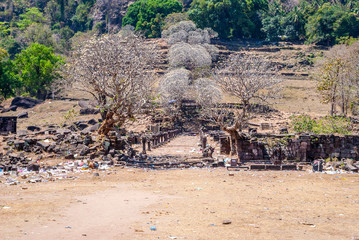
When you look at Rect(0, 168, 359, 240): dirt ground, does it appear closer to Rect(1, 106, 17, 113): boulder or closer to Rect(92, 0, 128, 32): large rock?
Rect(1, 106, 17, 113): boulder

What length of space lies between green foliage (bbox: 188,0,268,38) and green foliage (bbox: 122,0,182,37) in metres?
7.31

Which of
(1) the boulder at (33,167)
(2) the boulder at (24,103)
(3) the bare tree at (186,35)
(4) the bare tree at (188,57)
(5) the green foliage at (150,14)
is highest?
(5) the green foliage at (150,14)

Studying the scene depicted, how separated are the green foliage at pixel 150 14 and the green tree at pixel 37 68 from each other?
96.6 feet

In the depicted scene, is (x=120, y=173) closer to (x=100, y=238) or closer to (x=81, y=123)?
(x=100, y=238)

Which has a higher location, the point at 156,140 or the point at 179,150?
the point at 156,140

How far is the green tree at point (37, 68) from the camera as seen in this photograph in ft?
183

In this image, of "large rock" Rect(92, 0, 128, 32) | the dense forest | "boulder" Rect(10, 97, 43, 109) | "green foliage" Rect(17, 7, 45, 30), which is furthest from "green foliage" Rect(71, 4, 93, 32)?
"boulder" Rect(10, 97, 43, 109)

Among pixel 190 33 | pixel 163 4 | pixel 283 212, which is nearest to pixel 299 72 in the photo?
pixel 190 33

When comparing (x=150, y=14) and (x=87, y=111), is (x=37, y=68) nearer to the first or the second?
(x=87, y=111)

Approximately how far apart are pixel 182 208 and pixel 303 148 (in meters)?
11.1

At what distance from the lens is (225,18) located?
83.1 meters

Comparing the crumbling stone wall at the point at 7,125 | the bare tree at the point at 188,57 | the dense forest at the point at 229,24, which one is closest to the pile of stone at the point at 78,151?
the crumbling stone wall at the point at 7,125

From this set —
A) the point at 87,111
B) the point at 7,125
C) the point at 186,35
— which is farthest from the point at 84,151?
the point at 186,35

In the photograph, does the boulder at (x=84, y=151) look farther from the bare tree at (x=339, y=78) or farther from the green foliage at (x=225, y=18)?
the green foliage at (x=225, y=18)
